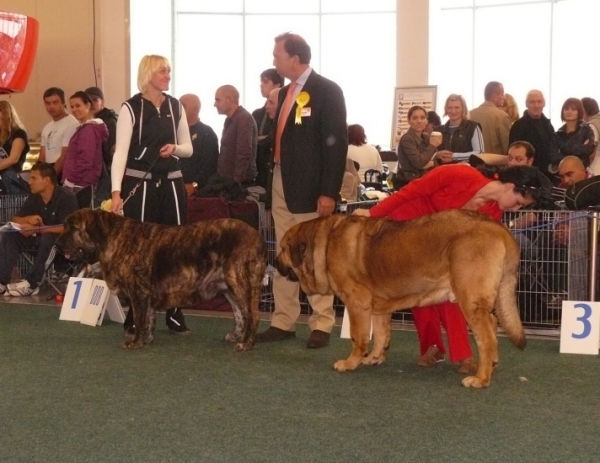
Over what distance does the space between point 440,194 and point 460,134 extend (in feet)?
15.3

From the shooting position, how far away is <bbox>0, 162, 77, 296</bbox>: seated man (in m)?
8.27

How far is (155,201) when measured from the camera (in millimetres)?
6105

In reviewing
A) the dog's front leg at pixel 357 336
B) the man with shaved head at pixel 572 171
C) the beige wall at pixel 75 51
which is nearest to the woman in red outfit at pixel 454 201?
the dog's front leg at pixel 357 336

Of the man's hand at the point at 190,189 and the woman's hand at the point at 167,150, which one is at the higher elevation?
the woman's hand at the point at 167,150

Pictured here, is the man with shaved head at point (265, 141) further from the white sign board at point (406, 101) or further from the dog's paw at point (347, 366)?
the white sign board at point (406, 101)

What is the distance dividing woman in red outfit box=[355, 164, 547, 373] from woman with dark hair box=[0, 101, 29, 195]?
524cm

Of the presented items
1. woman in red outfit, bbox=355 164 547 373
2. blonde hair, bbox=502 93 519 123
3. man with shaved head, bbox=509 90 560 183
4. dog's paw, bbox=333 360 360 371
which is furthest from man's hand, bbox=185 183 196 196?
blonde hair, bbox=502 93 519 123

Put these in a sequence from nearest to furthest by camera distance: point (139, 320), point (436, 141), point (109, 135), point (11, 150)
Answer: point (139, 320) → point (109, 135) → point (11, 150) → point (436, 141)

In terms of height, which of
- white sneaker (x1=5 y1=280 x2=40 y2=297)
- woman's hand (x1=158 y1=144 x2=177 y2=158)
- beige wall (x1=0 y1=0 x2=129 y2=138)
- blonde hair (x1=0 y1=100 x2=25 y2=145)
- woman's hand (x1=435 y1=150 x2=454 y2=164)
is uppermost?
beige wall (x1=0 y1=0 x2=129 y2=138)

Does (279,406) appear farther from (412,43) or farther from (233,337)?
(412,43)

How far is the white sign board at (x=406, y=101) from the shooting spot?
512 inches

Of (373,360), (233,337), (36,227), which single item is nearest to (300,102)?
(233,337)

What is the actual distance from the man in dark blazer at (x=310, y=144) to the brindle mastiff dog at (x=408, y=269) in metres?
0.60

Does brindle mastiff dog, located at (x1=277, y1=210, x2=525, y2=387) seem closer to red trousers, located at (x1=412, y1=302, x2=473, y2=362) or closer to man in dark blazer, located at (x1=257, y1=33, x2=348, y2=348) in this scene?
red trousers, located at (x1=412, y1=302, x2=473, y2=362)
